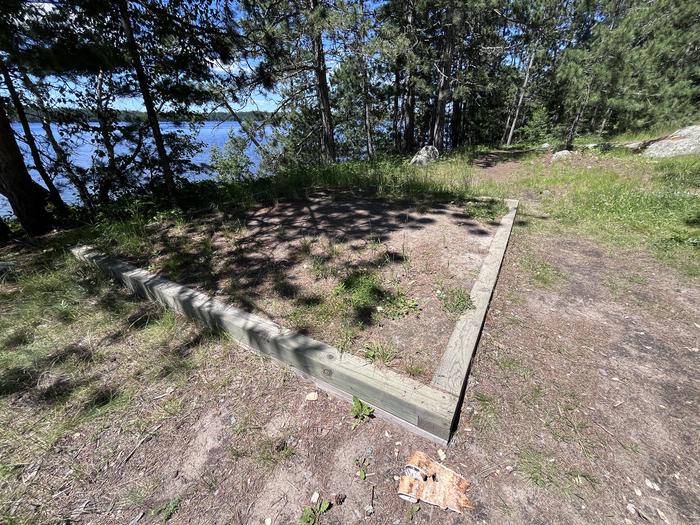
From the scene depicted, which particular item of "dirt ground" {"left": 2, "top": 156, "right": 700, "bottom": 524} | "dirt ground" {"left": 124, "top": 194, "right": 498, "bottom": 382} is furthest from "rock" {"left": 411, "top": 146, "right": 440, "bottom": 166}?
"dirt ground" {"left": 2, "top": 156, "right": 700, "bottom": 524}

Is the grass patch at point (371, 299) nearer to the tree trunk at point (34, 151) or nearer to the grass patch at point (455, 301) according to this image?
the grass patch at point (455, 301)

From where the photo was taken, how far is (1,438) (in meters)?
1.58

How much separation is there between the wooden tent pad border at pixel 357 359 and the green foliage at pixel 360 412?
36 millimetres

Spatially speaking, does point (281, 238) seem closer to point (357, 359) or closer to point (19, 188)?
point (357, 359)

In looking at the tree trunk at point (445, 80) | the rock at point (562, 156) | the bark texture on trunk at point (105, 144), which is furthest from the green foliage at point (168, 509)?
the tree trunk at point (445, 80)

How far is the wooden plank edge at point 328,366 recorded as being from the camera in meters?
1.51

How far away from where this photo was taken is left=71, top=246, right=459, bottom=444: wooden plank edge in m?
1.51

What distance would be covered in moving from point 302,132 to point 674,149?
16.3 meters

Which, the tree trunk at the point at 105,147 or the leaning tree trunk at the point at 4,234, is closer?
the leaning tree trunk at the point at 4,234

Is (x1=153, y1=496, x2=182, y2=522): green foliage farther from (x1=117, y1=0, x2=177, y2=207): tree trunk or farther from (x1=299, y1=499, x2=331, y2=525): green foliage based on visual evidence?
(x1=117, y1=0, x2=177, y2=207): tree trunk

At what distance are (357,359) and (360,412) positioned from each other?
29 centimetres

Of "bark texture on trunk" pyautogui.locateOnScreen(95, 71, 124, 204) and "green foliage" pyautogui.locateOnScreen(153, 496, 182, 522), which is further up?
"bark texture on trunk" pyautogui.locateOnScreen(95, 71, 124, 204)

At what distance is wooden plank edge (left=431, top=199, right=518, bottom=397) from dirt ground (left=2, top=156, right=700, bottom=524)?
0.50ft

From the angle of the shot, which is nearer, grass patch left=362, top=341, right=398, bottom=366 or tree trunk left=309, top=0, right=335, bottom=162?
grass patch left=362, top=341, right=398, bottom=366
